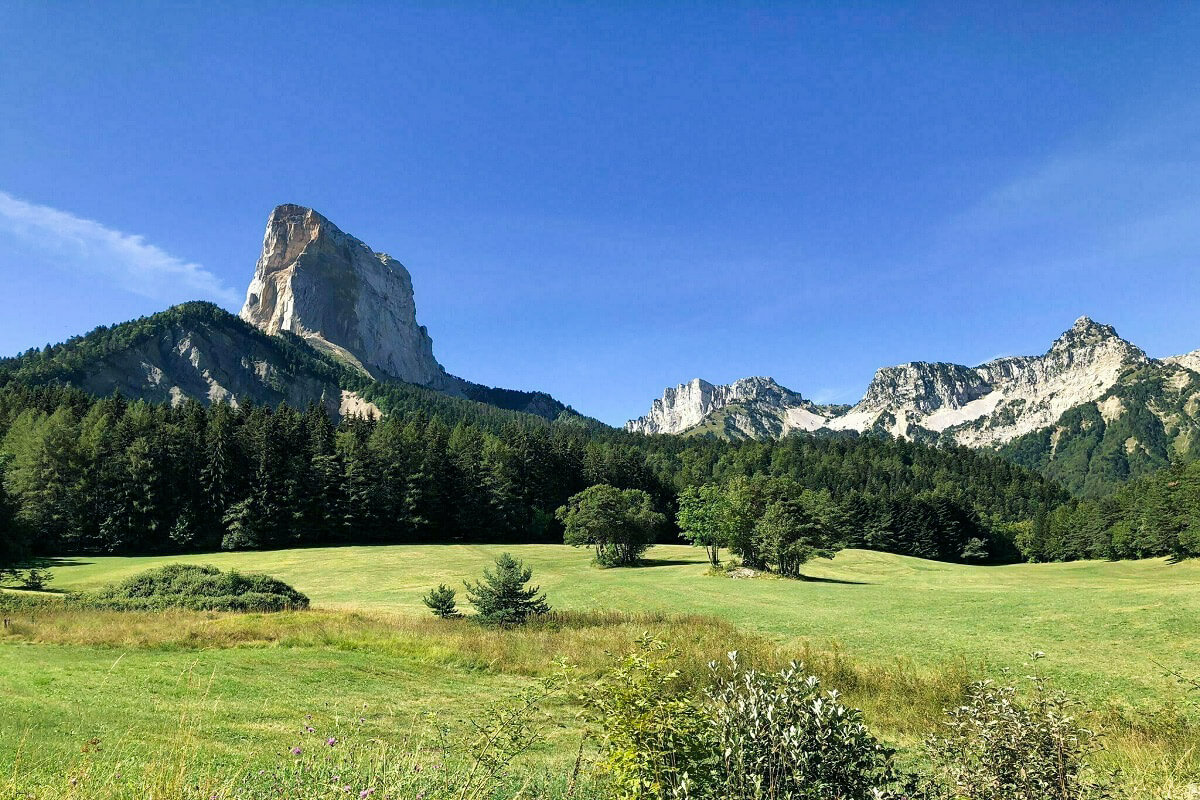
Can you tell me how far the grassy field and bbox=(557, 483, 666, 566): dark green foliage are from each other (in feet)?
79.1

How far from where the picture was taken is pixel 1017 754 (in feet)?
20.6

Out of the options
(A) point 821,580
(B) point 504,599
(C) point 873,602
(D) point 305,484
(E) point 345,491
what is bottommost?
(A) point 821,580

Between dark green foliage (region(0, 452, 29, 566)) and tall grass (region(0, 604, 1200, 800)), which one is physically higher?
dark green foliage (region(0, 452, 29, 566))

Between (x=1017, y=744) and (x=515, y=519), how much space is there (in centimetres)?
9007

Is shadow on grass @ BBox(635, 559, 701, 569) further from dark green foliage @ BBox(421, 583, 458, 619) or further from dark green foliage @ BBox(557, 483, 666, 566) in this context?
dark green foliage @ BBox(421, 583, 458, 619)

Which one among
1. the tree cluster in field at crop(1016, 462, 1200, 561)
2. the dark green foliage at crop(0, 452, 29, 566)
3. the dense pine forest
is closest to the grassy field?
the dark green foliage at crop(0, 452, 29, 566)

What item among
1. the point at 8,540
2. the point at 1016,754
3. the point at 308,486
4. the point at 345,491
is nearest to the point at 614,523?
the point at 345,491

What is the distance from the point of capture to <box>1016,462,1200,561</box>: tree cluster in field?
8025 cm

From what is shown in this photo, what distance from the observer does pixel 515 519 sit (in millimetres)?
93438

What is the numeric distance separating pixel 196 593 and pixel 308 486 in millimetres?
52610

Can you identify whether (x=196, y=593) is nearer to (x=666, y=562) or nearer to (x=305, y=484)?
(x=666, y=562)

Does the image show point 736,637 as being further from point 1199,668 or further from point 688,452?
point 688,452

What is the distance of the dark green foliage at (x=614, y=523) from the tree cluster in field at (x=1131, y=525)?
67.2 meters

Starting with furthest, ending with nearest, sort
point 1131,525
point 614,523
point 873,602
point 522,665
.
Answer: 1. point 1131,525
2. point 614,523
3. point 873,602
4. point 522,665
